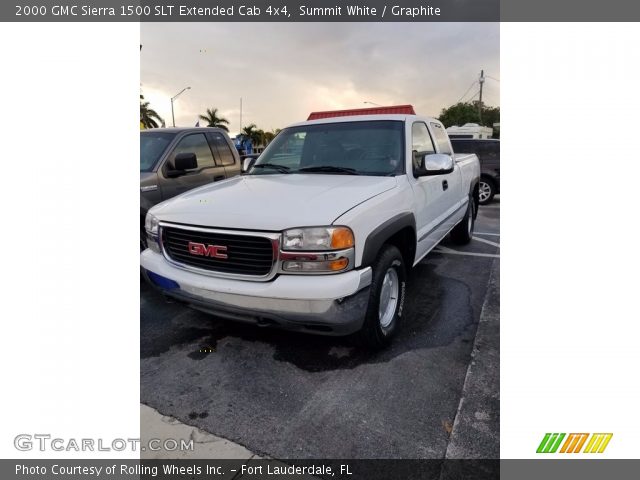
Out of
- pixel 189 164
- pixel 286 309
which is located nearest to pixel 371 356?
pixel 286 309

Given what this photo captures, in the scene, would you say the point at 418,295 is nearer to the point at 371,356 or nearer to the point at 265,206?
the point at 371,356

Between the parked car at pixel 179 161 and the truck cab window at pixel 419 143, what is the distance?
2.77 metres

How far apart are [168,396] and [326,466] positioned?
1.17 metres

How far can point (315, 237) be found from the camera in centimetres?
238

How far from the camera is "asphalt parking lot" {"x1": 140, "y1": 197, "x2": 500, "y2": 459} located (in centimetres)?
216

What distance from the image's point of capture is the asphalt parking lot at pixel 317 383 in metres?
2.16

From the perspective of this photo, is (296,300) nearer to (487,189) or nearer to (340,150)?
(340,150)

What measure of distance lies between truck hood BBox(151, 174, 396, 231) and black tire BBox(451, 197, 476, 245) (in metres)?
2.98

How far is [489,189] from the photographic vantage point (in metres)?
10.1

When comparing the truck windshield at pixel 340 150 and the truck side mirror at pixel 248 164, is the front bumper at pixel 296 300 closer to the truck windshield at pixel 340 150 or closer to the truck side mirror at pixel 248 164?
the truck windshield at pixel 340 150

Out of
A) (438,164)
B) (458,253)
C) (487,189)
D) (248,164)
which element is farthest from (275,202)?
(487,189)

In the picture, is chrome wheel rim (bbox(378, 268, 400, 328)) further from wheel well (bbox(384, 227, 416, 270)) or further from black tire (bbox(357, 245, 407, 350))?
wheel well (bbox(384, 227, 416, 270))

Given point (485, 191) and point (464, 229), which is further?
point (485, 191)

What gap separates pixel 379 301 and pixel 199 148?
12.8 ft
